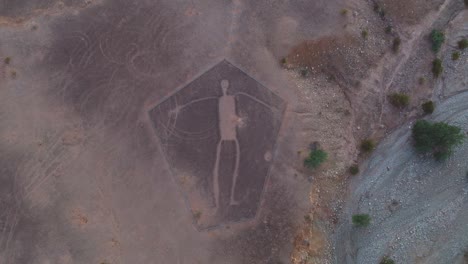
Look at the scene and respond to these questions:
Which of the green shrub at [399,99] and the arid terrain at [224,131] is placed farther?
the green shrub at [399,99]

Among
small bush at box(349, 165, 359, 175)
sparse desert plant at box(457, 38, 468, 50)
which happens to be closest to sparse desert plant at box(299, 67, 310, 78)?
small bush at box(349, 165, 359, 175)

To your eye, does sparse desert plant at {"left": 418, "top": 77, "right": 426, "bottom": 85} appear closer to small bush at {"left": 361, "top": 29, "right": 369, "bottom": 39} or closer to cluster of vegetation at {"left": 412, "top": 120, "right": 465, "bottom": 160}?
cluster of vegetation at {"left": 412, "top": 120, "right": 465, "bottom": 160}

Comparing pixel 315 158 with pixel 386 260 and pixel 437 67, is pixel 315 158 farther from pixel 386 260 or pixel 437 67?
pixel 437 67

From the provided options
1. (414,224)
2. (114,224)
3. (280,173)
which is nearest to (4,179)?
(114,224)

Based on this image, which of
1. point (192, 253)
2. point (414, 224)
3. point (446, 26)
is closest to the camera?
point (192, 253)

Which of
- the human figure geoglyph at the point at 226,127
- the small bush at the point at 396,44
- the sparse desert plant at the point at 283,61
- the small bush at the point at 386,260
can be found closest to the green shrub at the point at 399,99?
the small bush at the point at 396,44

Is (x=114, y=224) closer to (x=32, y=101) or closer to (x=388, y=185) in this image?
(x=32, y=101)

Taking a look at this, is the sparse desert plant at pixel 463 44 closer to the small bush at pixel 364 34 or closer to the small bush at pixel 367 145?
the small bush at pixel 364 34
